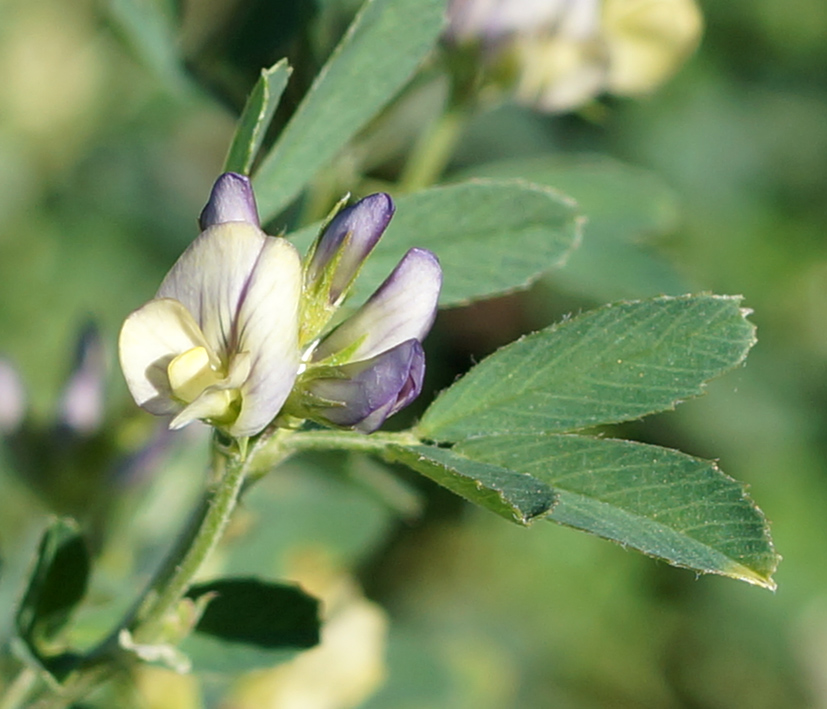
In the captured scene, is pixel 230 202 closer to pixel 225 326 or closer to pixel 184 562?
pixel 225 326

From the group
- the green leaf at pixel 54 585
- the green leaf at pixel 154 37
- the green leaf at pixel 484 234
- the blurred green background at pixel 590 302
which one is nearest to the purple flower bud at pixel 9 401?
the green leaf at pixel 154 37

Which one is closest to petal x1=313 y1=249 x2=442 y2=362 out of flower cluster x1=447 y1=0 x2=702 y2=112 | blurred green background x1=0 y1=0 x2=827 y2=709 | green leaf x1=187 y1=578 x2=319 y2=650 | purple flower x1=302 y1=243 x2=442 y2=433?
purple flower x1=302 y1=243 x2=442 y2=433

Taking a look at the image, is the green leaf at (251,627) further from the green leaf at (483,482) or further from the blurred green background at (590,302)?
the blurred green background at (590,302)

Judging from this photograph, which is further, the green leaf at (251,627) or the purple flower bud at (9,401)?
the purple flower bud at (9,401)

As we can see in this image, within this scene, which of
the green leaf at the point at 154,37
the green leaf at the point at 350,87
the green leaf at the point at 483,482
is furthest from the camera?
the green leaf at the point at 154,37

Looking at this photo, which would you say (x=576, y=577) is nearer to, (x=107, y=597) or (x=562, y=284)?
(x=562, y=284)

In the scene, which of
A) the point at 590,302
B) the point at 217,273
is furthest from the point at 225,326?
the point at 590,302
